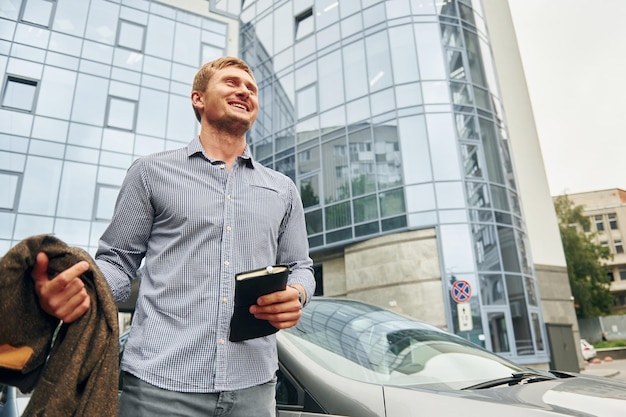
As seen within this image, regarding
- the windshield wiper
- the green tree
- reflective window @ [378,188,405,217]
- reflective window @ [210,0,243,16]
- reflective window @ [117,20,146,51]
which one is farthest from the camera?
the green tree

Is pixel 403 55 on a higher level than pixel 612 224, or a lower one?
lower

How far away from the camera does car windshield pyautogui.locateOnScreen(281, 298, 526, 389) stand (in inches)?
73.3

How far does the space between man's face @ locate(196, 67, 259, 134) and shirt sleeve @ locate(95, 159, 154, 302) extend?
335 mm

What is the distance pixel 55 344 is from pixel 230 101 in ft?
3.15

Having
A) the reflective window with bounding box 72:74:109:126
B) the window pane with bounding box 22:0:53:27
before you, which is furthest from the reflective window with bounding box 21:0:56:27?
the reflective window with bounding box 72:74:109:126

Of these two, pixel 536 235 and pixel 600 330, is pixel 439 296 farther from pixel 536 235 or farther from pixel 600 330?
pixel 600 330

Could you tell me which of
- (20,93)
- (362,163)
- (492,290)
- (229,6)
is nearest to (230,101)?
(492,290)

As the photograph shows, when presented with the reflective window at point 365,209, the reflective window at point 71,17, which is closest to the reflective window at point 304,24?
the reflective window at point 365,209

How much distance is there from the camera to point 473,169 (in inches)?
529

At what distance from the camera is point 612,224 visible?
52.9m

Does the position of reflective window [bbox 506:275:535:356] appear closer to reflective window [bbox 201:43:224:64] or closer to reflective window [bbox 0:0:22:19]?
reflective window [bbox 201:43:224:64]

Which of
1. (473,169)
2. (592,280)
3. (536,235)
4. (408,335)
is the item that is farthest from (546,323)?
(592,280)

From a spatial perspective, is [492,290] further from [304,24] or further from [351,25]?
[304,24]

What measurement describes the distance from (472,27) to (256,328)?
53.8 ft
